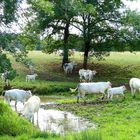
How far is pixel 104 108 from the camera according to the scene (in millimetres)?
24562

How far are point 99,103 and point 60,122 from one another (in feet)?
22.5

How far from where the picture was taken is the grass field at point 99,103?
15.2 m

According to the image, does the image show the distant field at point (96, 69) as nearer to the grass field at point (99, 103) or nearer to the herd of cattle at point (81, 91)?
the grass field at point (99, 103)

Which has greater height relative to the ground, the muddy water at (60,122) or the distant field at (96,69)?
the distant field at (96,69)

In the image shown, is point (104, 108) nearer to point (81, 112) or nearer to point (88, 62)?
point (81, 112)

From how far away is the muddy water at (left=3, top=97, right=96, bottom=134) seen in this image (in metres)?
19.1

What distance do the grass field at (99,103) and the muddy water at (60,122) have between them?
531 mm

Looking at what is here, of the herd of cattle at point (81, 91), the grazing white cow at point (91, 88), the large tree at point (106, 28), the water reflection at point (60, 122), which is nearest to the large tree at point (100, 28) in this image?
the large tree at point (106, 28)

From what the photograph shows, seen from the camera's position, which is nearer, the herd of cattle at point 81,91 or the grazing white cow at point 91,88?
the herd of cattle at point 81,91

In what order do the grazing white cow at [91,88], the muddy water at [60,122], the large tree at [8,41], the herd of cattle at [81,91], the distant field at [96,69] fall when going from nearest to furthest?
1. the large tree at [8,41]
2. the muddy water at [60,122]
3. the herd of cattle at [81,91]
4. the grazing white cow at [91,88]
5. the distant field at [96,69]

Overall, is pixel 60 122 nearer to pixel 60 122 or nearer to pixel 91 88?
pixel 60 122

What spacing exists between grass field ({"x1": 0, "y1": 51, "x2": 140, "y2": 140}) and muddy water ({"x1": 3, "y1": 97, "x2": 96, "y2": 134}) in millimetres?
531

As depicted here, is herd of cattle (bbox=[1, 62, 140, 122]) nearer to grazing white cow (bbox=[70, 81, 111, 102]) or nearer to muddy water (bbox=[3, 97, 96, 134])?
grazing white cow (bbox=[70, 81, 111, 102])

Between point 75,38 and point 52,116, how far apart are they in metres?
25.4
